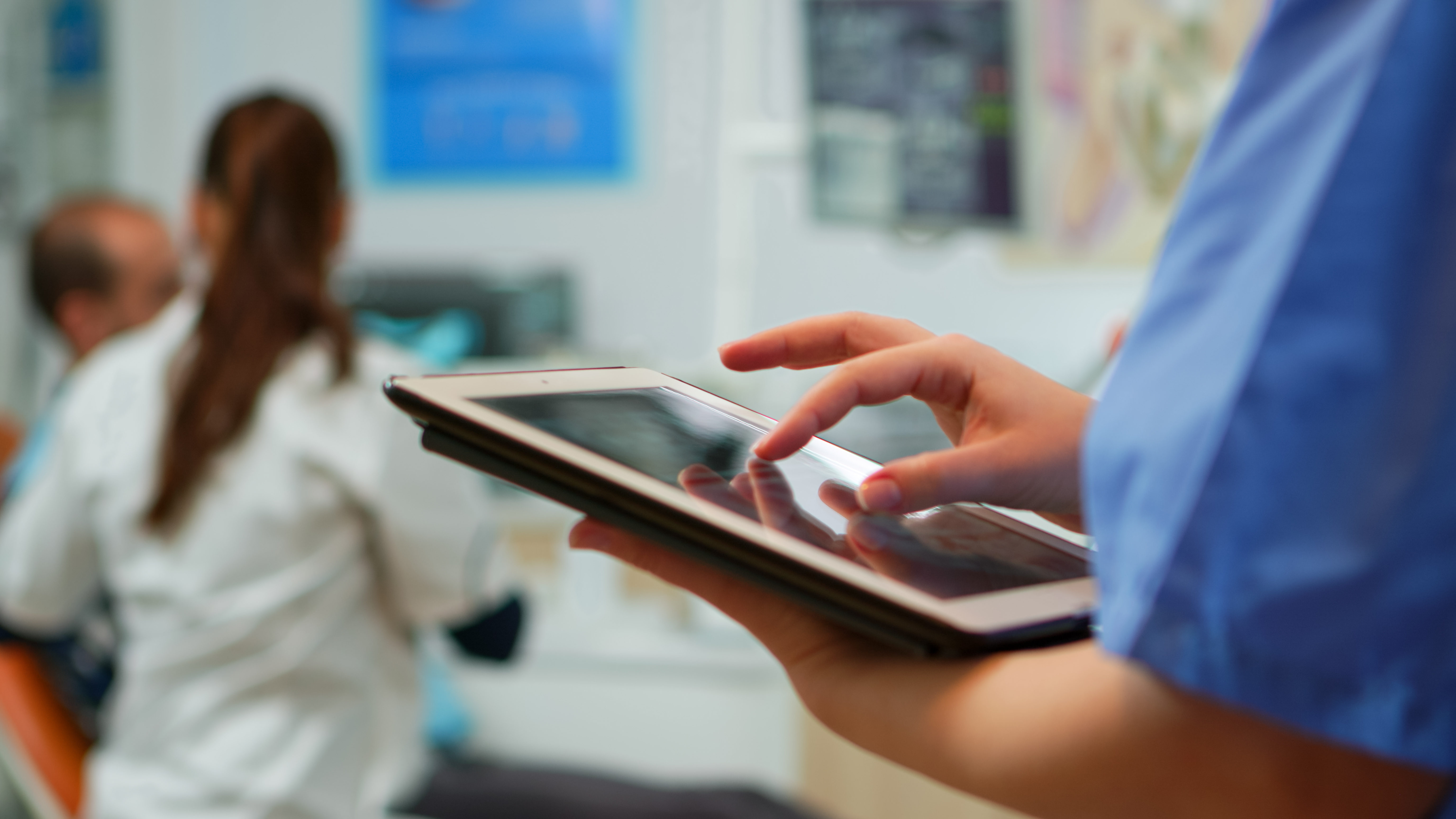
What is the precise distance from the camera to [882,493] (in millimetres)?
345

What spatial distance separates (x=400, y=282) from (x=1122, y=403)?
227cm

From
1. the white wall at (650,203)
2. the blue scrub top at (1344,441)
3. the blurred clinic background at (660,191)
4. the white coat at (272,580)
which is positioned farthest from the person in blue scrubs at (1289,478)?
the white wall at (650,203)

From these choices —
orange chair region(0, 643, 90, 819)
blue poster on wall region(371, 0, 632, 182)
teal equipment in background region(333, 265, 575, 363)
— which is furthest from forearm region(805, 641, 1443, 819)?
blue poster on wall region(371, 0, 632, 182)

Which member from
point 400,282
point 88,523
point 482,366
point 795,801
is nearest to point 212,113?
point 400,282

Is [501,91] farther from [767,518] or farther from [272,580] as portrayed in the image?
[767,518]

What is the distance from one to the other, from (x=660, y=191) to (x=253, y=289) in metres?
1.64

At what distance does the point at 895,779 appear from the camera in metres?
1.44

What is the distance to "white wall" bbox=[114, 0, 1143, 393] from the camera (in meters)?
2.45

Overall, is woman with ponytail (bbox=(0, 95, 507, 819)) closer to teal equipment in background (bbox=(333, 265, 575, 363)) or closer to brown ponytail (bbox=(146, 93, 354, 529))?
brown ponytail (bbox=(146, 93, 354, 529))

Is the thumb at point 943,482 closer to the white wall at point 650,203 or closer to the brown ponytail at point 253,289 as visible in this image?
the brown ponytail at point 253,289

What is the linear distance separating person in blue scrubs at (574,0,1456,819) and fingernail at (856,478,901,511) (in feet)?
0.26

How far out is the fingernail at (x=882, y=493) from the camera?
34cm

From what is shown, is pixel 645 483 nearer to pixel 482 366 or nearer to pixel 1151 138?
pixel 1151 138

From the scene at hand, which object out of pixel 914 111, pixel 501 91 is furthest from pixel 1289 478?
pixel 501 91
